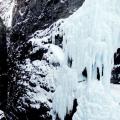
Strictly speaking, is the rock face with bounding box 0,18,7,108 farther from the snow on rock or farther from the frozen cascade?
the frozen cascade

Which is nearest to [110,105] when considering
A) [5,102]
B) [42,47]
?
[42,47]

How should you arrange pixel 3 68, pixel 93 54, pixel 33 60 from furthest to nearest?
pixel 3 68 < pixel 33 60 < pixel 93 54

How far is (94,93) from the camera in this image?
408 centimetres

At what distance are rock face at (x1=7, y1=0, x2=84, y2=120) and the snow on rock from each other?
540 millimetres

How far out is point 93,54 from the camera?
13.4ft

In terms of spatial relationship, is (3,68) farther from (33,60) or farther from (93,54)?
(93,54)

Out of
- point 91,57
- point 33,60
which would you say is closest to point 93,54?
point 91,57

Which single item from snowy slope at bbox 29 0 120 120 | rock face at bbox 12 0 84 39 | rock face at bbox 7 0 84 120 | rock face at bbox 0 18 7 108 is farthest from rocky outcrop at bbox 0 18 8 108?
snowy slope at bbox 29 0 120 120

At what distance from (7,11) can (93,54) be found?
3.58 metres

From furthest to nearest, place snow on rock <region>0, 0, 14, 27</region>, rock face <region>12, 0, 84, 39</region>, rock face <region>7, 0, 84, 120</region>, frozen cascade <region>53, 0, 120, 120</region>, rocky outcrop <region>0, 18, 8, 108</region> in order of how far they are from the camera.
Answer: snow on rock <region>0, 0, 14, 27</region>
rocky outcrop <region>0, 18, 8, 108</region>
rock face <region>7, 0, 84, 120</region>
rock face <region>12, 0, 84, 39</region>
frozen cascade <region>53, 0, 120, 120</region>

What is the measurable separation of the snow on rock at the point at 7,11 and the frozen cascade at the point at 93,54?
2.63m

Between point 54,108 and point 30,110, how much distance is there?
66 centimetres

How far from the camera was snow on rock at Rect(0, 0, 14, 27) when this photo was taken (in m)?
6.80

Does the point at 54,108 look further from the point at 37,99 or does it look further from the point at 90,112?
the point at 90,112
